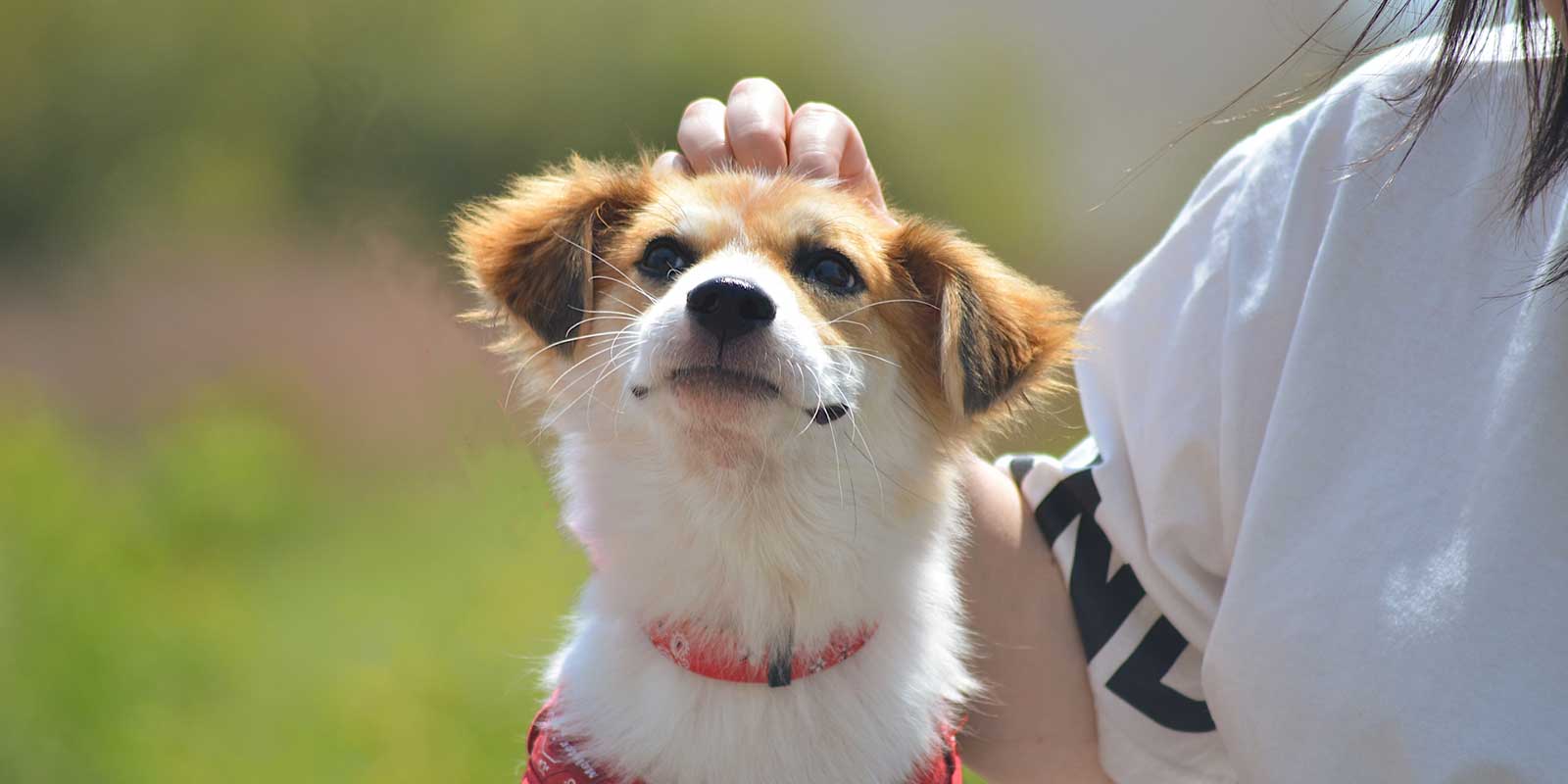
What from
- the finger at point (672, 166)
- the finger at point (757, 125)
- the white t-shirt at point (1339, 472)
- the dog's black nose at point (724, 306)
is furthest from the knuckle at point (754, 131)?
the white t-shirt at point (1339, 472)

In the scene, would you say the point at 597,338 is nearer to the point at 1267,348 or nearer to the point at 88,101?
the point at 1267,348

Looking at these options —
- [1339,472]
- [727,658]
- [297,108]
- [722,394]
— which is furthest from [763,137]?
[297,108]

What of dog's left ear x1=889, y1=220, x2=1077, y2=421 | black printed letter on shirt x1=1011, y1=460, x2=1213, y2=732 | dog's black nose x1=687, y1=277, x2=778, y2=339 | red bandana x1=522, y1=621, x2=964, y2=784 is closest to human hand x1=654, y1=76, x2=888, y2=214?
dog's left ear x1=889, y1=220, x2=1077, y2=421

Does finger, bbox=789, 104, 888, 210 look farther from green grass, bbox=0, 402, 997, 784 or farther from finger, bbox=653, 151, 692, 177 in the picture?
green grass, bbox=0, 402, 997, 784

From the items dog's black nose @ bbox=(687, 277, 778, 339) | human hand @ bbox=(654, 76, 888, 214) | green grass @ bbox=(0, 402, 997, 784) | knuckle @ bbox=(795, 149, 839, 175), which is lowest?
green grass @ bbox=(0, 402, 997, 784)

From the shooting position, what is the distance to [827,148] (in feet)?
4.90

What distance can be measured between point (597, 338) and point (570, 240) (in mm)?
140

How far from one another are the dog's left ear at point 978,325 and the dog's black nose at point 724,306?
336mm

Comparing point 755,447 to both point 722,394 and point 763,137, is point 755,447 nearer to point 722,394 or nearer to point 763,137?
point 722,394

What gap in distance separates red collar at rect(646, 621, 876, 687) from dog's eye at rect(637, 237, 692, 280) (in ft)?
1.44

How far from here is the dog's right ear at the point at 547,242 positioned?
4.46 feet

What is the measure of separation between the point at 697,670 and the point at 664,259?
0.51 metres

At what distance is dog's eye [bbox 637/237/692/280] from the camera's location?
1340 millimetres

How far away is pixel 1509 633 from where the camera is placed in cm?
99
